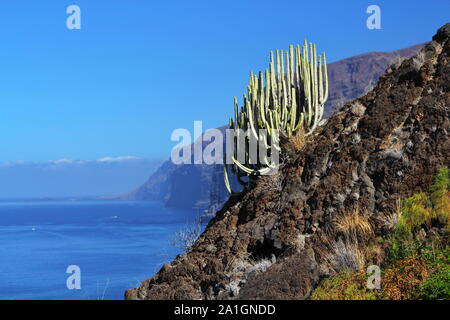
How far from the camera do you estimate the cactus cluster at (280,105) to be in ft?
39.0

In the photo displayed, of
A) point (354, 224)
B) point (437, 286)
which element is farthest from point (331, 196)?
point (437, 286)

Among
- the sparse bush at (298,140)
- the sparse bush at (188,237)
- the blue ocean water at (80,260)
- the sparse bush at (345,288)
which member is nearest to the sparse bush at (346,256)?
the sparse bush at (345,288)

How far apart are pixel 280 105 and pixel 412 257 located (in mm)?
4912

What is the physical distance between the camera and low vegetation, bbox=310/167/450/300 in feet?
25.4

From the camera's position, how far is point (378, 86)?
11.0 m

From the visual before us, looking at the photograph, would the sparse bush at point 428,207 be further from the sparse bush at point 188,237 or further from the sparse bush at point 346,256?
the sparse bush at point 188,237

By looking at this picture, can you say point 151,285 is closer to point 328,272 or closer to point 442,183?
point 328,272

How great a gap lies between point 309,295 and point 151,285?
9.50ft

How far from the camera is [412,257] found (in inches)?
324

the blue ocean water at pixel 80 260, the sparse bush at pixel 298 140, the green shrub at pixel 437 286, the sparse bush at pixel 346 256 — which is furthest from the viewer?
the blue ocean water at pixel 80 260

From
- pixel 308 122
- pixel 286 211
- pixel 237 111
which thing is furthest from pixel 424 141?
pixel 237 111

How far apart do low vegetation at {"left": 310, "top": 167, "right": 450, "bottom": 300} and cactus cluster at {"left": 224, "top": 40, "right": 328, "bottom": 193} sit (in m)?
3.11

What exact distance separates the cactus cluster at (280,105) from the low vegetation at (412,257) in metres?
Answer: 3.11

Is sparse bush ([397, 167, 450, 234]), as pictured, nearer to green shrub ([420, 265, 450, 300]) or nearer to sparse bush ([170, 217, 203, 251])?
green shrub ([420, 265, 450, 300])
